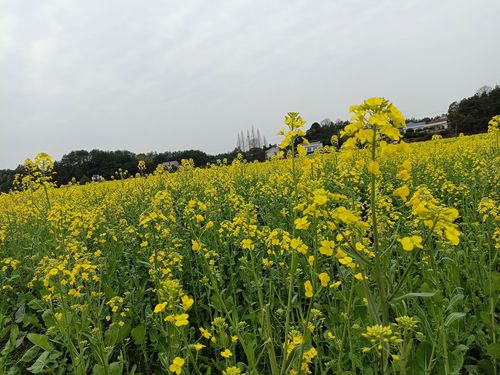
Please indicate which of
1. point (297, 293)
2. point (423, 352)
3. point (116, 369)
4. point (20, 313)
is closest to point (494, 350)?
point (423, 352)

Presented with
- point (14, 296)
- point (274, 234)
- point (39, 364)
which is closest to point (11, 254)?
point (14, 296)

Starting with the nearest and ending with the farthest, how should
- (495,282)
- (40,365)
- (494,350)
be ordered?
(494,350)
(40,365)
(495,282)

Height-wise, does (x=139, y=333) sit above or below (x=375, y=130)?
below

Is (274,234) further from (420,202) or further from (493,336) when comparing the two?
(493,336)

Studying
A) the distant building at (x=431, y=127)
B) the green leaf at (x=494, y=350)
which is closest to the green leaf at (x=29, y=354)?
the green leaf at (x=494, y=350)

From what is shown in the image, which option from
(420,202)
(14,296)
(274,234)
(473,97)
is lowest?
(14,296)

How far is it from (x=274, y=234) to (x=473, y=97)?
121ft

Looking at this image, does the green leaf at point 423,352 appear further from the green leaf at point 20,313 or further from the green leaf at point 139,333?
the green leaf at point 20,313

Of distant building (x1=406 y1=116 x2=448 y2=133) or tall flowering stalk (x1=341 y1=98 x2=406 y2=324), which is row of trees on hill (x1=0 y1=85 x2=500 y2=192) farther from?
tall flowering stalk (x1=341 y1=98 x2=406 y2=324)

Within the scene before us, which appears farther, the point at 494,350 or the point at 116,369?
the point at 116,369

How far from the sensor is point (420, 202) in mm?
1237

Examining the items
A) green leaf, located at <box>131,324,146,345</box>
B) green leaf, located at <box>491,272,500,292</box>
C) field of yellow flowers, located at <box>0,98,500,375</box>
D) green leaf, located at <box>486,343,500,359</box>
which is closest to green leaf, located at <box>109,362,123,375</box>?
field of yellow flowers, located at <box>0,98,500,375</box>

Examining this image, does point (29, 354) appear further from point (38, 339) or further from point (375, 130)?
point (375, 130)

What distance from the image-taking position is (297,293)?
2.72 metres
